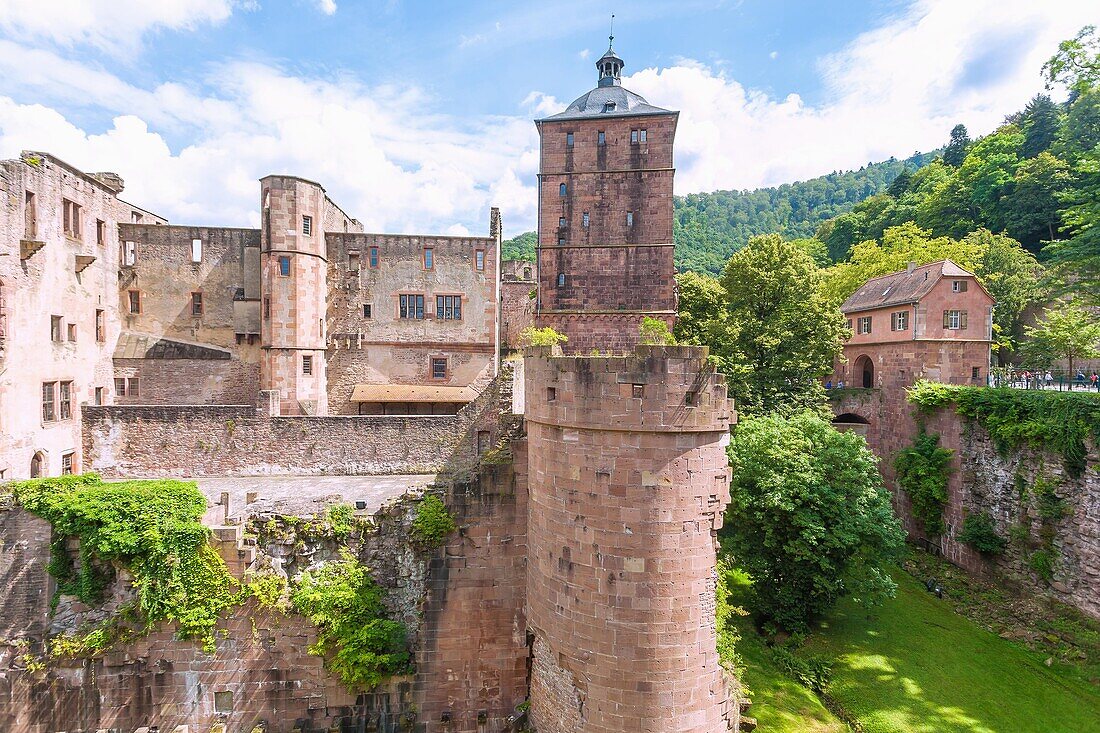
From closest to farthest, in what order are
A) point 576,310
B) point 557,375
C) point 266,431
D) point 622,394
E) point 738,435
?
point 622,394, point 557,375, point 738,435, point 266,431, point 576,310

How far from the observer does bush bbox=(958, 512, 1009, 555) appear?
66.3 feet

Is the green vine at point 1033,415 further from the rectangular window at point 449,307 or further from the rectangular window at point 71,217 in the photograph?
the rectangular window at point 71,217

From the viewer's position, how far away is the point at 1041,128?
47.1 m

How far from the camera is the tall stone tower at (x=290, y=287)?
2514 cm

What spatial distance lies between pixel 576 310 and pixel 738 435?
1083 centimetres

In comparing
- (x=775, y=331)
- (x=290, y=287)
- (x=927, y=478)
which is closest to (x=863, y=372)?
(x=927, y=478)

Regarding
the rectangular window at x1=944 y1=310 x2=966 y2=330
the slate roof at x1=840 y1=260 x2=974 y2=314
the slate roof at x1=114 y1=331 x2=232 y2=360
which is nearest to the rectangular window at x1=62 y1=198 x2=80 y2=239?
the slate roof at x1=114 y1=331 x2=232 y2=360

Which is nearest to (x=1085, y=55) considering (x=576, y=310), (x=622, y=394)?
(x=576, y=310)

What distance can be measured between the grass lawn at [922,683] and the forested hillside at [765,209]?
73.6m

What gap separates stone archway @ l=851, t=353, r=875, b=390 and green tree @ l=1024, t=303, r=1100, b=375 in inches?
307

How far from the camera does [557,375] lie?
9.95 meters

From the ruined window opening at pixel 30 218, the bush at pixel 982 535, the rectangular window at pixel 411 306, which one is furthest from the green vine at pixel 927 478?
the ruined window opening at pixel 30 218

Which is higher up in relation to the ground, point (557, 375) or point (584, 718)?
point (557, 375)

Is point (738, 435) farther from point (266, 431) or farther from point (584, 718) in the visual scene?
point (266, 431)
